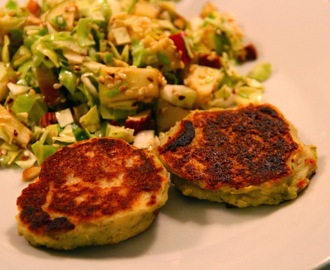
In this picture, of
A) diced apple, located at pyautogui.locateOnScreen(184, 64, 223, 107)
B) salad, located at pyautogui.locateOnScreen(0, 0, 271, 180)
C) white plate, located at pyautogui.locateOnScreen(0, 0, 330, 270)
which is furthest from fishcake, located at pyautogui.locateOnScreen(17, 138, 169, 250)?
diced apple, located at pyautogui.locateOnScreen(184, 64, 223, 107)

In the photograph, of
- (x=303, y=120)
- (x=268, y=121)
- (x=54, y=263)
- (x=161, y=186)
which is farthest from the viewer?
(x=303, y=120)

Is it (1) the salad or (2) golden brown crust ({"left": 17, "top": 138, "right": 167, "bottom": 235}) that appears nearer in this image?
(2) golden brown crust ({"left": 17, "top": 138, "right": 167, "bottom": 235})

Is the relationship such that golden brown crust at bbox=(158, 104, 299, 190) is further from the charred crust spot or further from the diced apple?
the diced apple

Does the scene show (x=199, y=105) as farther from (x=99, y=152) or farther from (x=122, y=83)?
(x=99, y=152)

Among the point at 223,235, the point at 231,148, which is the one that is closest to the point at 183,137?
the point at 231,148

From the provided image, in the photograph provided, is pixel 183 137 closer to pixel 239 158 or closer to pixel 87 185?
pixel 239 158

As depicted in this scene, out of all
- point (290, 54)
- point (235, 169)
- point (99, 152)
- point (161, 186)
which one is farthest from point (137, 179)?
point (290, 54)

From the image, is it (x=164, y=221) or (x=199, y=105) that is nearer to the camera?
(x=164, y=221)
